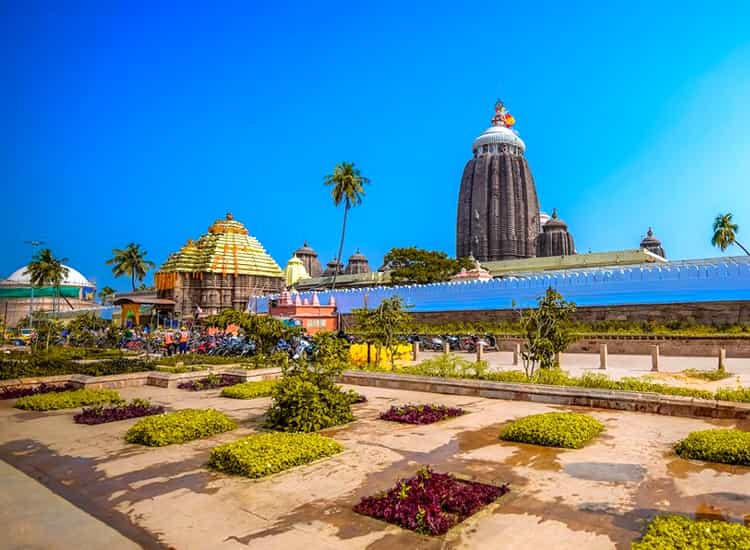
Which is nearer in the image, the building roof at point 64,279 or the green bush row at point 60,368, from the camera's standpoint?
the green bush row at point 60,368

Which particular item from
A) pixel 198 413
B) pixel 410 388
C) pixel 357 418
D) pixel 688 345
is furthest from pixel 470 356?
pixel 198 413

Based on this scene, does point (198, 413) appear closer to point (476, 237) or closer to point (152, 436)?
point (152, 436)


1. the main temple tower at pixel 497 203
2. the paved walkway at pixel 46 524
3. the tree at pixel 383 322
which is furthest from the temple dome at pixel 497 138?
the paved walkway at pixel 46 524

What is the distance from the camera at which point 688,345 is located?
22453 mm

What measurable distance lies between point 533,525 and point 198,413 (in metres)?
6.01

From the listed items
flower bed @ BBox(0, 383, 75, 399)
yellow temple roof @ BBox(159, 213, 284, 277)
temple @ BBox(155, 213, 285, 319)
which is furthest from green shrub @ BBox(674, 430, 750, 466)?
yellow temple roof @ BBox(159, 213, 284, 277)

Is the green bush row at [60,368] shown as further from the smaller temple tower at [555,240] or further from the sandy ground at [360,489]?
the smaller temple tower at [555,240]

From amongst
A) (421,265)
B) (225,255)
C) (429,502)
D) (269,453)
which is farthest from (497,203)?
(429,502)

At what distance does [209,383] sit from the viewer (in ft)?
46.8

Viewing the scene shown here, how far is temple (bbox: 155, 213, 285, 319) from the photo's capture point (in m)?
59.0

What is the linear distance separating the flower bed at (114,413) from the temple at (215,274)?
4854 centimetres

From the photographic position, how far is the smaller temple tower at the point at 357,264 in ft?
336

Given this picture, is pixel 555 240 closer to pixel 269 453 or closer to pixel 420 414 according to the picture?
pixel 420 414

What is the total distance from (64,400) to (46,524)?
724cm
